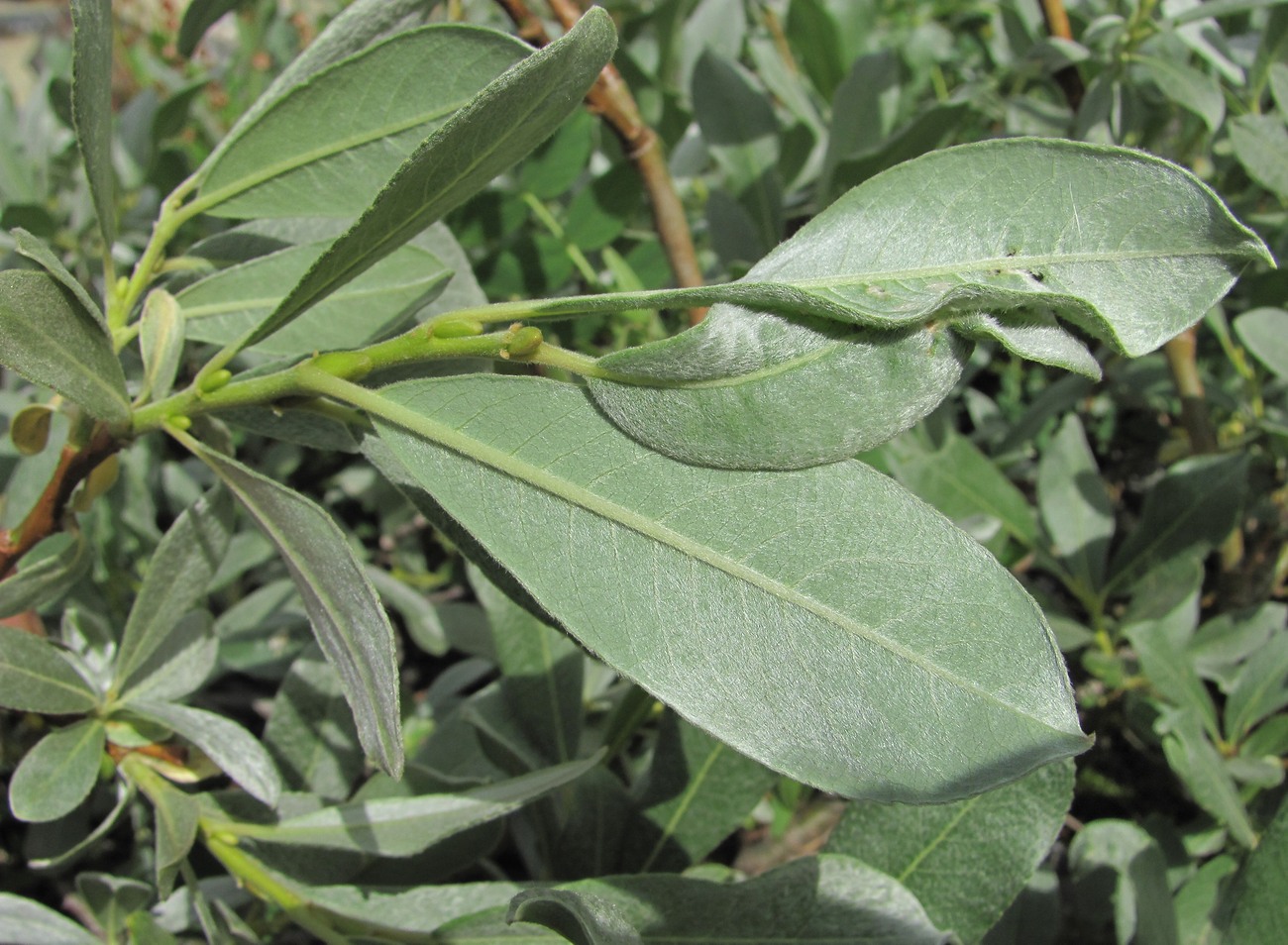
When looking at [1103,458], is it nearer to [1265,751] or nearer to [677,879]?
[1265,751]

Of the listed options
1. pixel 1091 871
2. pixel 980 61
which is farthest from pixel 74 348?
pixel 980 61

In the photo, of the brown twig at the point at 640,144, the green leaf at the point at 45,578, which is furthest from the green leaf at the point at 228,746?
the brown twig at the point at 640,144

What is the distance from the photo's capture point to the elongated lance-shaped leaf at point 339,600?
1.95 feet

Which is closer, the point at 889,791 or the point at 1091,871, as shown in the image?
the point at 889,791

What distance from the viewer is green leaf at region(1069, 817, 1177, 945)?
91 cm

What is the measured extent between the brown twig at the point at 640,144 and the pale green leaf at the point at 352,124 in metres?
0.40

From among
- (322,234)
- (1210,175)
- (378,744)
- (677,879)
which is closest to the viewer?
(378,744)

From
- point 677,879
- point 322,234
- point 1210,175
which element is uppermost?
point 322,234

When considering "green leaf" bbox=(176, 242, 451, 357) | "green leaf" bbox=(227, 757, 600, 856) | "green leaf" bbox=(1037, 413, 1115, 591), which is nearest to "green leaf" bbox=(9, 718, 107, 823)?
"green leaf" bbox=(227, 757, 600, 856)

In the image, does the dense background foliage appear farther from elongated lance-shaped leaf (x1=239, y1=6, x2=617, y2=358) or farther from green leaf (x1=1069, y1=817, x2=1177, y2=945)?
elongated lance-shaped leaf (x1=239, y1=6, x2=617, y2=358)

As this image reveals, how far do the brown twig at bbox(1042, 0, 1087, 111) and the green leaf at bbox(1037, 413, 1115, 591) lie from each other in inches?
17.6

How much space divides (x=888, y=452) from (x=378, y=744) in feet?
2.58

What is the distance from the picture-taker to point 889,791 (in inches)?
20.0

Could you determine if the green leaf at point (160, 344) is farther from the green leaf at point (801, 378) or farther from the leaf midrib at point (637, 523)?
the green leaf at point (801, 378)
